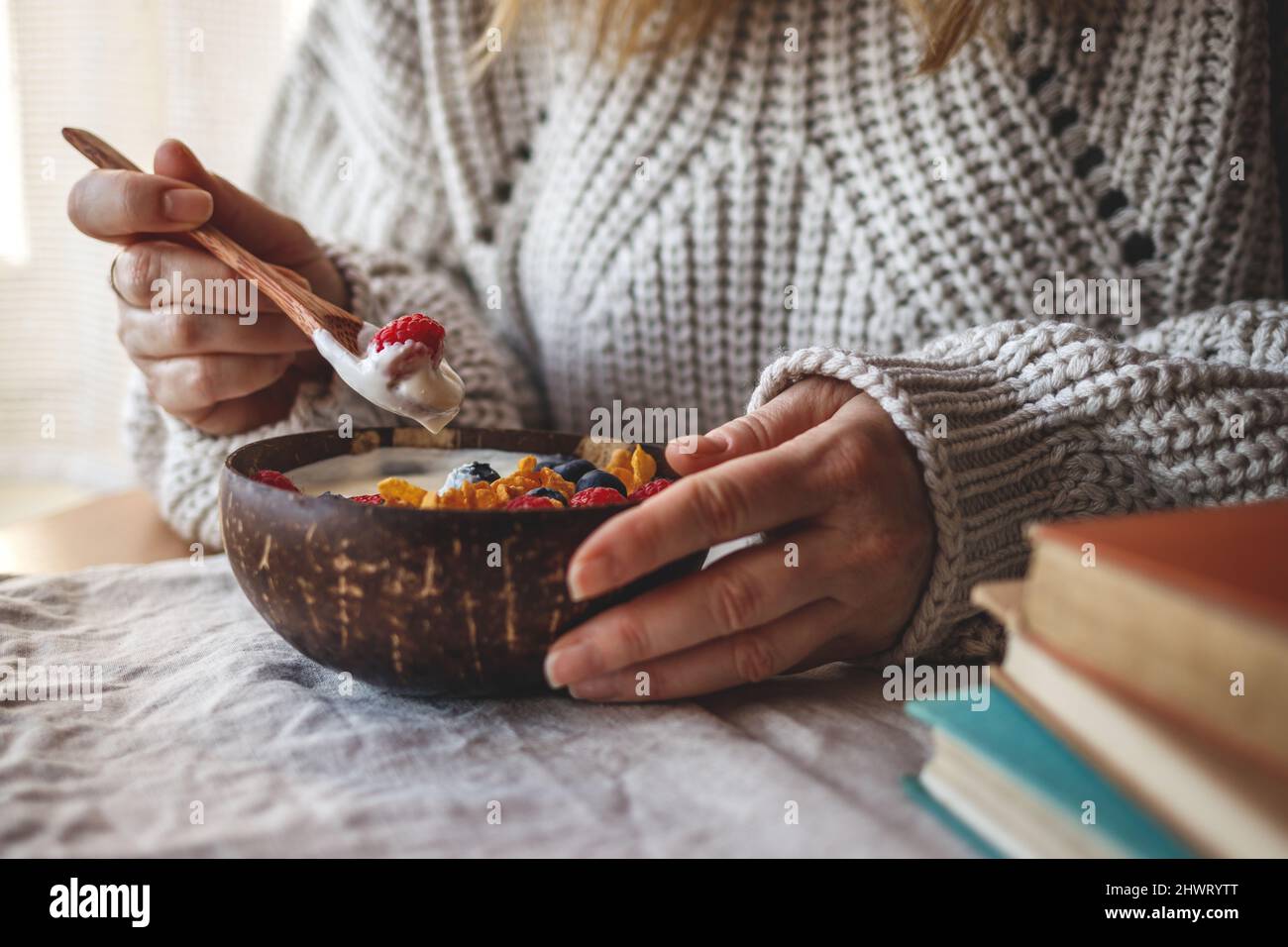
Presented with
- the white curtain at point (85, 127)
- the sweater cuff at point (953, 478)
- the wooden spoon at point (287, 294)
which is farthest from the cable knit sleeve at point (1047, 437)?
the white curtain at point (85, 127)

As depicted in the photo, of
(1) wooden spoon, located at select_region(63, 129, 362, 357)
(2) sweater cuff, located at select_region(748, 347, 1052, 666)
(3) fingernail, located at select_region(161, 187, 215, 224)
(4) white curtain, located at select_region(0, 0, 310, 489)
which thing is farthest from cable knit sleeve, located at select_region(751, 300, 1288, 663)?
(4) white curtain, located at select_region(0, 0, 310, 489)

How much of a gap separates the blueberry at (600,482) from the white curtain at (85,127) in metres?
1.09

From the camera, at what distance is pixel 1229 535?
31cm

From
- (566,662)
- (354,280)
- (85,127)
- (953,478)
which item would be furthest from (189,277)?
(85,127)

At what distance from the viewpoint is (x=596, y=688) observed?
0.47 m

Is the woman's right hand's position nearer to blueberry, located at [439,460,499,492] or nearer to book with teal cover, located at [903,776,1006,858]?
blueberry, located at [439,460,499,492]

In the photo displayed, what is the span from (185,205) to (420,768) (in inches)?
15.9

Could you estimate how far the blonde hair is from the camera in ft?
2.38

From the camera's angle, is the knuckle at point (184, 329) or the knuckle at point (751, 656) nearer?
the knuckle at point (751, 656)

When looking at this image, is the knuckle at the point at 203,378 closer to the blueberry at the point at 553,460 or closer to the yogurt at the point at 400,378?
the yogurt at the point at 400,378

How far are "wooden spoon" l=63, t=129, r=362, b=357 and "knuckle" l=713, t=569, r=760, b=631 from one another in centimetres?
28

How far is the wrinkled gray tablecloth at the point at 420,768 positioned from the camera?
36 cm
